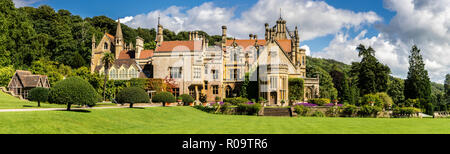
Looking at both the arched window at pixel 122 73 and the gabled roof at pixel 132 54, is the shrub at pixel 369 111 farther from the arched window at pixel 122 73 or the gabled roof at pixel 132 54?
the gabled roof at pixel 132 54

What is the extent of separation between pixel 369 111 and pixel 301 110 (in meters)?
6.85

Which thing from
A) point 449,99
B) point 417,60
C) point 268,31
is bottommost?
point 449,99

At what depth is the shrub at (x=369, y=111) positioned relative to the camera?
3409cm

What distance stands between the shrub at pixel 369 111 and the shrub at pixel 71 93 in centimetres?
2609

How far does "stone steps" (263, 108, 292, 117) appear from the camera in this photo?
118 feet

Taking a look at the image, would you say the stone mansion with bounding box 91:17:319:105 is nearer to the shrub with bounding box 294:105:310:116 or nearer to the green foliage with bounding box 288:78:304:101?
the green foliage with bounding box 288:78:304:101

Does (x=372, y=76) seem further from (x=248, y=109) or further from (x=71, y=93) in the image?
(x=71, y=93)

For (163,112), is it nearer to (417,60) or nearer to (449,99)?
(417,60)

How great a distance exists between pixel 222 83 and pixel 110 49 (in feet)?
83.0

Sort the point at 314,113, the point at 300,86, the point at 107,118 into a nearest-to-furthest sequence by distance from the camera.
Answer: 1. the point at 107,118
2. the point at 314,113
3. the point at 300,86

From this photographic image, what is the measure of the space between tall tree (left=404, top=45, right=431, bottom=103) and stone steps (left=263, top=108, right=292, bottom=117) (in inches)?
1094

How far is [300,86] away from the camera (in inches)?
1820

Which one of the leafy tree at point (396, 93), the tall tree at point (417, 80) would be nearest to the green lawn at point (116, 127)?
the tall tree at point (417, 80)
